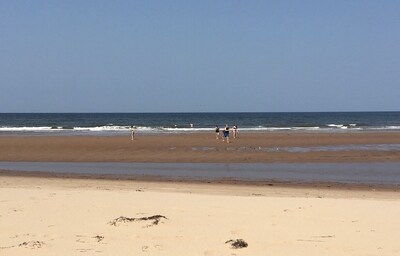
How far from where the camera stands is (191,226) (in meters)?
6.90

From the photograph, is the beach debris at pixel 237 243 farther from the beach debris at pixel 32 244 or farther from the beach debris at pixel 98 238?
the beach debris at pixel 32 244

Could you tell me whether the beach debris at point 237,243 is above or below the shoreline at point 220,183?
above

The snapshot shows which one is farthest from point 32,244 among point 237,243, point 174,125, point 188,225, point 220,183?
point 174,125

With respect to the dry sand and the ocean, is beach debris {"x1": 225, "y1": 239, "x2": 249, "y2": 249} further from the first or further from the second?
the ocean

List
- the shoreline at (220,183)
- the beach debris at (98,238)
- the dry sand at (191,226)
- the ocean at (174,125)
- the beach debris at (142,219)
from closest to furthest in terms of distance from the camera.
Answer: the dry sand at (191,226), the beach debris at (98,238), the beach debris at (142,219), the shoreline at (220,183), the ocean at (174,125)

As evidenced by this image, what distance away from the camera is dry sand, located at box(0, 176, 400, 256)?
18.9 feet

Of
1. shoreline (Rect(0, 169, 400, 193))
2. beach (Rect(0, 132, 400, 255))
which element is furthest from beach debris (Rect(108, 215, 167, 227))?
shoreline (Rect(0, 169, 400, 193))

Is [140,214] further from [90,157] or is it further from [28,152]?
[28,152]

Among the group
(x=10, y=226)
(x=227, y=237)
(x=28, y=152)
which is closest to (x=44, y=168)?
(x=28, y=152)

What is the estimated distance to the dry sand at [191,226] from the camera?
227 inches

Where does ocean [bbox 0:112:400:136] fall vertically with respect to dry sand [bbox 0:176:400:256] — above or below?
below

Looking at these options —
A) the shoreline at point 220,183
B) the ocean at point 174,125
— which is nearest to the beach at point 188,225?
the shoreline at point 220,183

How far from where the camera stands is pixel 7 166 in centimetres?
2106

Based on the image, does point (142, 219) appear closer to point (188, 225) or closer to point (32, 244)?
point (188, 225)
